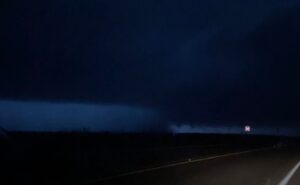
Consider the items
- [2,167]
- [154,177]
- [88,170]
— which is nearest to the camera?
[2,167]

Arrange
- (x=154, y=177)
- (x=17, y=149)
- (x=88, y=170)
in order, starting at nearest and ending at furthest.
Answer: (x=17, y=149) → (x=154, y=177) → (x=88, y=170)

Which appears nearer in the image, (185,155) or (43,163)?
(43,163)

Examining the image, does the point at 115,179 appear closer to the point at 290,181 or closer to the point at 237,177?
the point at 237,177

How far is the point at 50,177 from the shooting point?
23422mm

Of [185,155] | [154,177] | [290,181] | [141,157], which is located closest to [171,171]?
[154,177]

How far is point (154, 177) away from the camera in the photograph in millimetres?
24750

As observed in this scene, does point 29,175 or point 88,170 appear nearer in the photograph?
point 29,175

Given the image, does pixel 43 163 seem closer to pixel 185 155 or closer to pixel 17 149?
pixel 17 149

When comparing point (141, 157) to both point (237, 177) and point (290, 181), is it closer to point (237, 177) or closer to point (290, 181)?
point (237, 177)

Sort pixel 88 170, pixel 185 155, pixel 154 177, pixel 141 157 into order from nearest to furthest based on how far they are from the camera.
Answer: pixel 154 177 < pixel 88 170 < pixel 141 157 < pixel 185 155

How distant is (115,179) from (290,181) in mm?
6771

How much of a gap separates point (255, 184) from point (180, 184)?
276cm

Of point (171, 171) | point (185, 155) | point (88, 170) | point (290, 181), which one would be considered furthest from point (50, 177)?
point (185, 155)

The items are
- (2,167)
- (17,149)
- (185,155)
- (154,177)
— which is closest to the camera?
(2,167)
